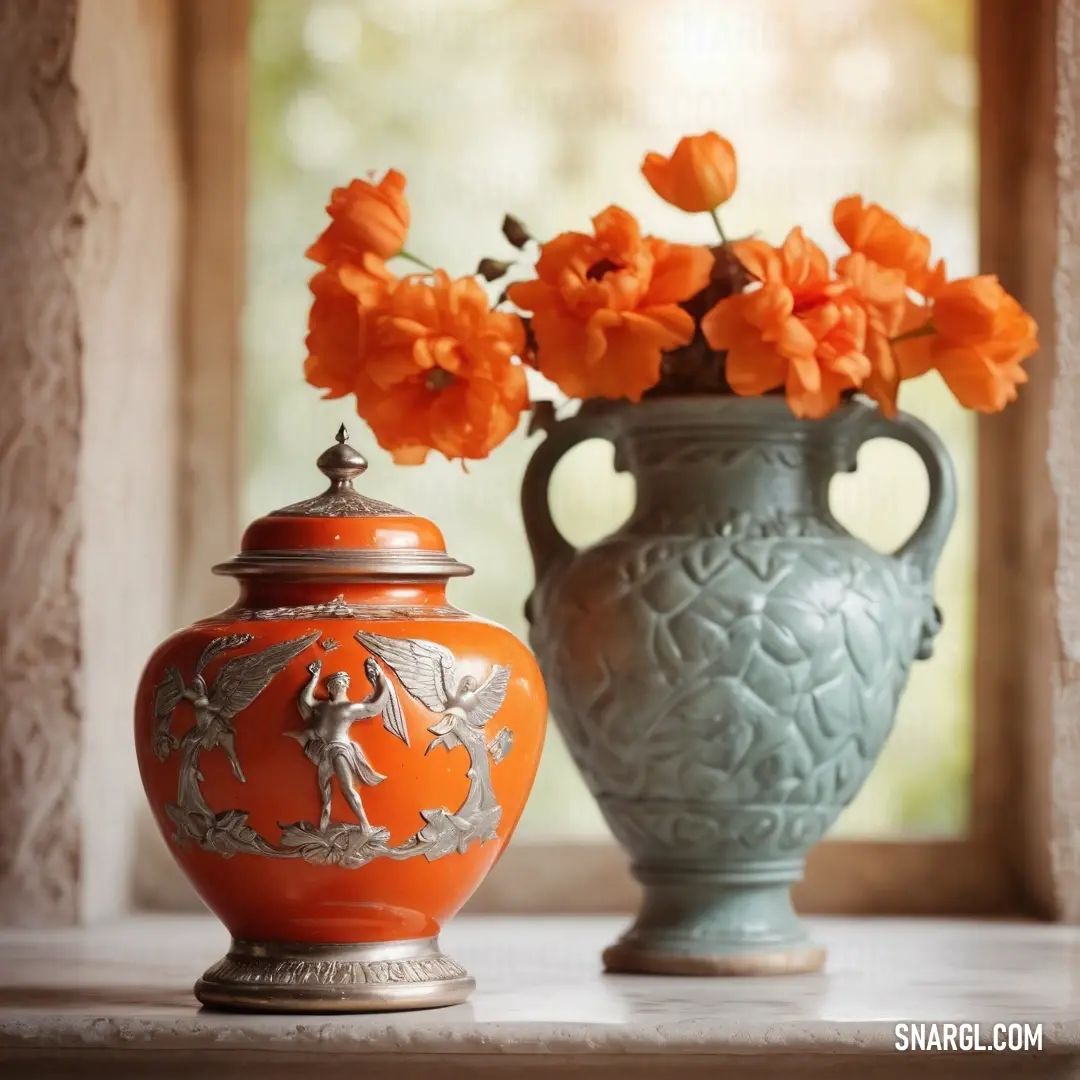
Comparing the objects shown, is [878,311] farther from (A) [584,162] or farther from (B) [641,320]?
(A) [584,162]

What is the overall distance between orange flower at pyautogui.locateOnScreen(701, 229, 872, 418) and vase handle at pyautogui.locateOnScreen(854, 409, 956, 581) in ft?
0.33

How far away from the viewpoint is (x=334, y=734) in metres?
0.91

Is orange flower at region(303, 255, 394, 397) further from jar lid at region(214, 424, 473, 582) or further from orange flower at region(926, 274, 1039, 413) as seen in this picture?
orange flower at region(926, 274, 1039, 413)

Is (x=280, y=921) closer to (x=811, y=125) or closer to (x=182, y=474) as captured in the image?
(x=182, y=474)

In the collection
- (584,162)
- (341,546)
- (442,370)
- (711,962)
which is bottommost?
(711,962)

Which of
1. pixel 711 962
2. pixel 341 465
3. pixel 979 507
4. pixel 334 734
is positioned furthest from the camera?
pixel 979 507

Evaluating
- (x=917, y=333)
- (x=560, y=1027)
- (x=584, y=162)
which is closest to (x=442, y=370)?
(x=917, y=333)

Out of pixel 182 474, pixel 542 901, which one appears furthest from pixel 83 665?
pixel 542 901

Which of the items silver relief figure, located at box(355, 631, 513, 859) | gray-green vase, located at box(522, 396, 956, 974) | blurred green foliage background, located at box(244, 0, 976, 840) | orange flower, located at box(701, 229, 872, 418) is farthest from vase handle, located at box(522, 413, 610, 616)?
blurred green foliage background, located at box(244, 0, 976, 840)

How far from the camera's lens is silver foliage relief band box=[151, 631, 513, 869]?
92cm

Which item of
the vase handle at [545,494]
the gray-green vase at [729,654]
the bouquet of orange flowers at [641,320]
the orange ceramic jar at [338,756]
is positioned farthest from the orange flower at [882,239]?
the orange ceramic jar at [338,756]

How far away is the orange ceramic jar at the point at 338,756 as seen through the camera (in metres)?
0.93

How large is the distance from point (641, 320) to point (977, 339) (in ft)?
0.74

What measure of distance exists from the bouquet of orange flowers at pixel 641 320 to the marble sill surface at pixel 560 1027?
37cm
